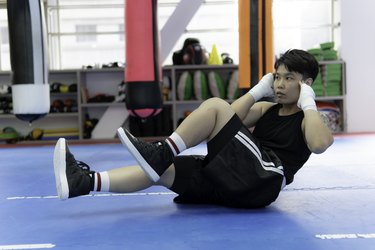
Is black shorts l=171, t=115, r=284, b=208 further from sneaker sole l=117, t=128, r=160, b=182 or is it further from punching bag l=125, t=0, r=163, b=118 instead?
punching bag l=125, t=0, r=163, b=118

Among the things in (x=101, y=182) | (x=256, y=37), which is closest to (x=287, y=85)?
(x=101, y=182)

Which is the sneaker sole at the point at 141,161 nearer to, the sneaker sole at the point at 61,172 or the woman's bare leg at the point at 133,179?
the woman's bare leg at the point at 133,179

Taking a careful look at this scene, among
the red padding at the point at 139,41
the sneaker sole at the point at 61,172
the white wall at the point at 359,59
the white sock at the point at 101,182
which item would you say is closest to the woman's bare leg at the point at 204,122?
the white sock at the point at 101,182

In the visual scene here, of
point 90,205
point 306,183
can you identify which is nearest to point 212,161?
point 90,205

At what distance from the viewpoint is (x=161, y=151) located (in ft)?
6.83

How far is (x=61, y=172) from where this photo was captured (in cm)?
207

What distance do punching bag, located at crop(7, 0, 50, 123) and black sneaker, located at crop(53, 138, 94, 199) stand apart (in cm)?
130

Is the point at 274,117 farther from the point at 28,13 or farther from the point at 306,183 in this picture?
the point at 28,13

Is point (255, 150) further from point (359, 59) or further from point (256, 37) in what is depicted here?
point (359, 59)

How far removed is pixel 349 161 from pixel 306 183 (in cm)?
117

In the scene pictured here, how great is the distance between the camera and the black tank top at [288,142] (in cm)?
225

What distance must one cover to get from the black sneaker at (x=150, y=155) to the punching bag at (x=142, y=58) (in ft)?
5.97

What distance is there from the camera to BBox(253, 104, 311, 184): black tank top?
88.7 inches

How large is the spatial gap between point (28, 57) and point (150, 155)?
161 centimetres
